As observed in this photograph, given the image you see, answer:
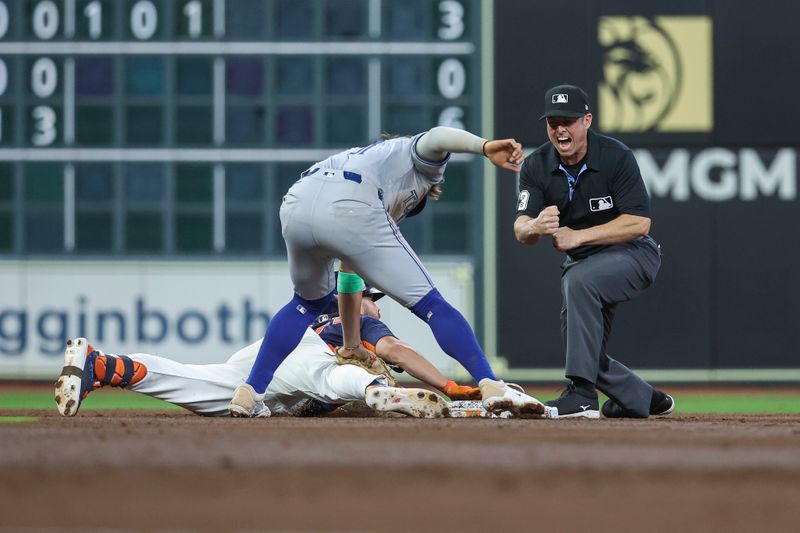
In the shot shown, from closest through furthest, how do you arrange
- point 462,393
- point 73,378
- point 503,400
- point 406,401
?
point 503,400 → point 406,401 → point 73,378 → point 462,393

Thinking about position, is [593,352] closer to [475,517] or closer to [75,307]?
[475,517]

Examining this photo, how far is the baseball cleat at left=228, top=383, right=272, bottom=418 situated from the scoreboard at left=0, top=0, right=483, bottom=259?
6122mm

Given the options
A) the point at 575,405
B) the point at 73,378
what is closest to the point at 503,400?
the point at 575,405

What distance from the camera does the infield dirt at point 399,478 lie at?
3080 millimetres

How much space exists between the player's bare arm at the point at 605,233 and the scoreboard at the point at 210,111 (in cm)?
584

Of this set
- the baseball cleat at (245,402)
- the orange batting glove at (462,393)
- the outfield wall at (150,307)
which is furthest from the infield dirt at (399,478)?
the outfield wall at (150,307)

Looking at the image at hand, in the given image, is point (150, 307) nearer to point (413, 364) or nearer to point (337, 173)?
point (413, 364)

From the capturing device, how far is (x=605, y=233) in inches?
232

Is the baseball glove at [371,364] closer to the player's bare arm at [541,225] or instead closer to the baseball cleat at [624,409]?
the player's bare arm at [541,225]

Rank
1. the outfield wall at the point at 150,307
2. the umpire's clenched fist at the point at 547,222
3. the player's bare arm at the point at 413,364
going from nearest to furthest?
the umpire's clenched fist at the point at 547,222
the player's bare arm at the point at 413,364
the outfield wall at the point at 150,307

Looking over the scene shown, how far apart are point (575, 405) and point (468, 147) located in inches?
48.8

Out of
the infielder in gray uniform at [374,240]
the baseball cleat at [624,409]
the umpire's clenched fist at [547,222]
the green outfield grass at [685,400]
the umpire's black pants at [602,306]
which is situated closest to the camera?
the infielder in gray uniform at [374,240]

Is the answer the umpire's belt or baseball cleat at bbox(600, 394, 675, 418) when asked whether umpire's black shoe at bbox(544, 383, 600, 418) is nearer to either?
baseball cleat at bbox(600, 394, 675, 418)

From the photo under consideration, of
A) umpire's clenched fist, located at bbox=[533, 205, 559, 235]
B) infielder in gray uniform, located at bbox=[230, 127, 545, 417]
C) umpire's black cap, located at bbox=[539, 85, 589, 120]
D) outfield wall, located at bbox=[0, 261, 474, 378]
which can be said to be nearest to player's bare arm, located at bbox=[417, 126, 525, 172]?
infielder in gray uniform, located at bbox=[230, 127, 545, 417]
